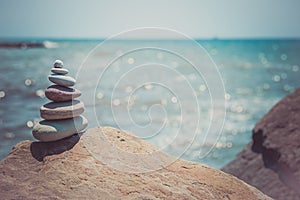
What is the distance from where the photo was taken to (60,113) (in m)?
4.16

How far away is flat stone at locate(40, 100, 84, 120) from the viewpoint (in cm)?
416

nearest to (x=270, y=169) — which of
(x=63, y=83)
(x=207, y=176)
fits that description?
(x=207, y=176)

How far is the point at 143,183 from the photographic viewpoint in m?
3.65

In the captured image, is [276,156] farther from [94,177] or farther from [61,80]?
[61,80]

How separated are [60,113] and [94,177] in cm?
90

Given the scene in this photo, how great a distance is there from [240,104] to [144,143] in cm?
1346

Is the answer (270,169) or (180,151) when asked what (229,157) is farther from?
(270,169)

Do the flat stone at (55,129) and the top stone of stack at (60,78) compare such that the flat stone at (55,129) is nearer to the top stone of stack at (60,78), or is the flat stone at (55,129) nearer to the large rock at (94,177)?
the large rock at (94,177)

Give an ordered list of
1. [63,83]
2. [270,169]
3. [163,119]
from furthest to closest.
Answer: [163,119] → [270,169] → [63,83]

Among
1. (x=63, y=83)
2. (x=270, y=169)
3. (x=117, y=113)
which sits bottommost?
(x=117, y=113)

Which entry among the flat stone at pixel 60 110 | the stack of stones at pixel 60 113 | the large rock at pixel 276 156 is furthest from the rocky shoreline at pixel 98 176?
the large rock at pixel 276 156

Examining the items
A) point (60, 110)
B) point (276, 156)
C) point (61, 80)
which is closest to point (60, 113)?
point (60, 110)

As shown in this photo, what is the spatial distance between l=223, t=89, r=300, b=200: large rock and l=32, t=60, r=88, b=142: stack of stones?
306cm

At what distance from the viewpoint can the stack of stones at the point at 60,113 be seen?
414 cm
